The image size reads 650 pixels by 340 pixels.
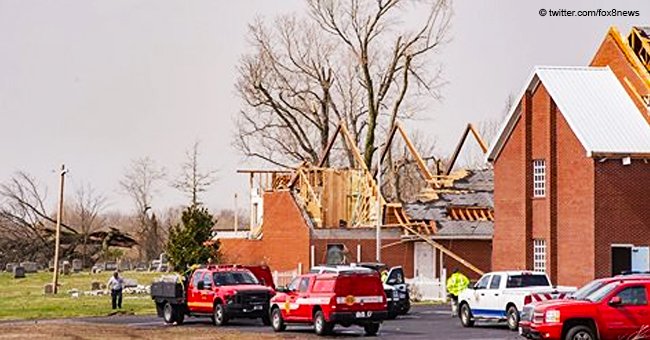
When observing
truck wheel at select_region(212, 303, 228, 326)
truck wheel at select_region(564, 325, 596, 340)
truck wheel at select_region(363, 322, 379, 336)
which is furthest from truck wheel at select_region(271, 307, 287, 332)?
truck wheel at select_region(564, 325, 596, 340)

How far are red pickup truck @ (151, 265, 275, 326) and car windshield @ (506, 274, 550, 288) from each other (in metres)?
7.84

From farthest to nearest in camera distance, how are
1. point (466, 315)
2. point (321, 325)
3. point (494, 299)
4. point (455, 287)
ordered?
1. point (455, 287)
2. point (466, 315)
3. point (494, 299)
4. point (321, 325)

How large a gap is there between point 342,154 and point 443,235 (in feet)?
65.3

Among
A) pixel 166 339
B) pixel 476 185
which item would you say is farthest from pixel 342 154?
pixel 166 339

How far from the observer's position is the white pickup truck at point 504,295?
3525 centimetres

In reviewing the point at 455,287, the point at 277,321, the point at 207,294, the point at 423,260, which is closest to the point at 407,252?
the point at 423,260

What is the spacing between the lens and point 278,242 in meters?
67.6

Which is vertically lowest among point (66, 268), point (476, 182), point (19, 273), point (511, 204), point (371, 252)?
point (19, 273)

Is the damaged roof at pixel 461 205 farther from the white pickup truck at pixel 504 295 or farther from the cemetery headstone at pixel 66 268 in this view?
the cemetery headstone at pixel 66 268

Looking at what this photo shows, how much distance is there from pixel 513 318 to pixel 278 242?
33.2 metres

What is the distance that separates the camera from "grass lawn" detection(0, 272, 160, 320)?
159 ft

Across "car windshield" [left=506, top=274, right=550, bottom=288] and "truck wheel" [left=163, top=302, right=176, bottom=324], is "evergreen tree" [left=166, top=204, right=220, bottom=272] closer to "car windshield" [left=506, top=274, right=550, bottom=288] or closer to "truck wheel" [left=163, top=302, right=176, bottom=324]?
"truck wheel" [left=163, top=302, right=176, bottom=324]

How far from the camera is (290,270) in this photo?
66.0m

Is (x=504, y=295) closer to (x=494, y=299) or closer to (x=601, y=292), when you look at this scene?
(x=494, y=299)
